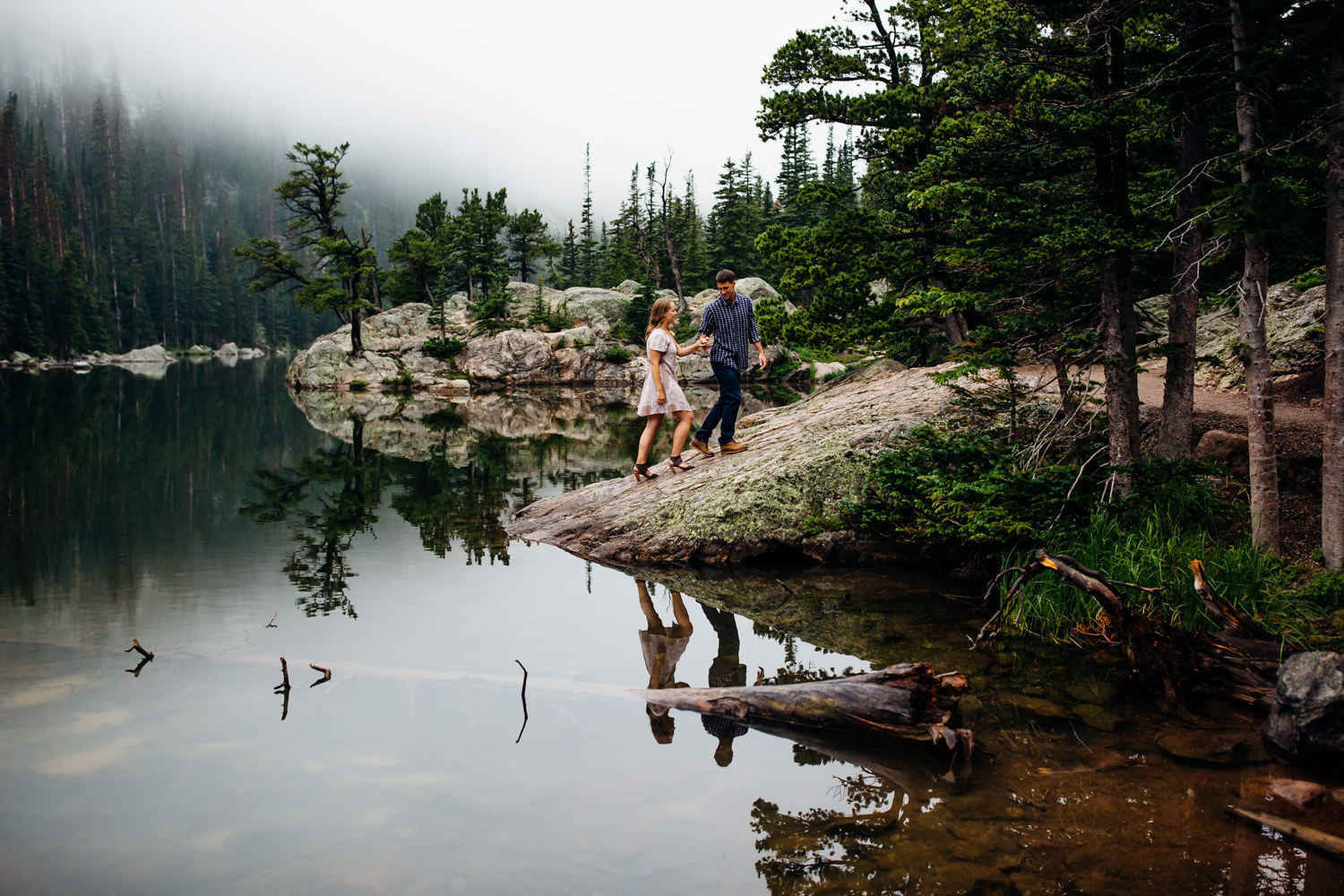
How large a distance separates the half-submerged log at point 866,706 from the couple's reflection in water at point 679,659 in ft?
0.38

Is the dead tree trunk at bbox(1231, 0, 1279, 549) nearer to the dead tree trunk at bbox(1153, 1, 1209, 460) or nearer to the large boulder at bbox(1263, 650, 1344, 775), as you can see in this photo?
the dead tree trunk at bbox(1153, 1, 1209, 460)

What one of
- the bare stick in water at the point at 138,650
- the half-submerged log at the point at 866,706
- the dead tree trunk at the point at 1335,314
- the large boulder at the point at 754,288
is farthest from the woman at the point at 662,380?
the large boulder at the point at 754,288

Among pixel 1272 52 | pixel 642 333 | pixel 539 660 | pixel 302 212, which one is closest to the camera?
pixel 1272 52

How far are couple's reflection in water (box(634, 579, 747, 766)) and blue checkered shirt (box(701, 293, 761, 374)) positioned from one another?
3.05m

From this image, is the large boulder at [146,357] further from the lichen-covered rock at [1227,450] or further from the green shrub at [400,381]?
the lichen-covered rock at [1227,450]

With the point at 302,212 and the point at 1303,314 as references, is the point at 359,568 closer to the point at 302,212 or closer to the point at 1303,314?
A: the point at 1303,314

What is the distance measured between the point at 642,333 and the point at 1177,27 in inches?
1718

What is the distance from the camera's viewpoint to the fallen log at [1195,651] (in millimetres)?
4613

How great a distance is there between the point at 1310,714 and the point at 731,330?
20.8 ft

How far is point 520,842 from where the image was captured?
3.39 metres

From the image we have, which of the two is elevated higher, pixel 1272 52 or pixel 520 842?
pixel 1272 52

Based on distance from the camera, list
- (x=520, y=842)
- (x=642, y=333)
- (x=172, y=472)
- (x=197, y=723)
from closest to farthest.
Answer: (x=520, y=842), (x=197, y=723), (x=172, y=472), (x=642, y=333)

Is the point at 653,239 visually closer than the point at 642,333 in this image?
No

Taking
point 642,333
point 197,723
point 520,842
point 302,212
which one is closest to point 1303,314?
point 520,842
